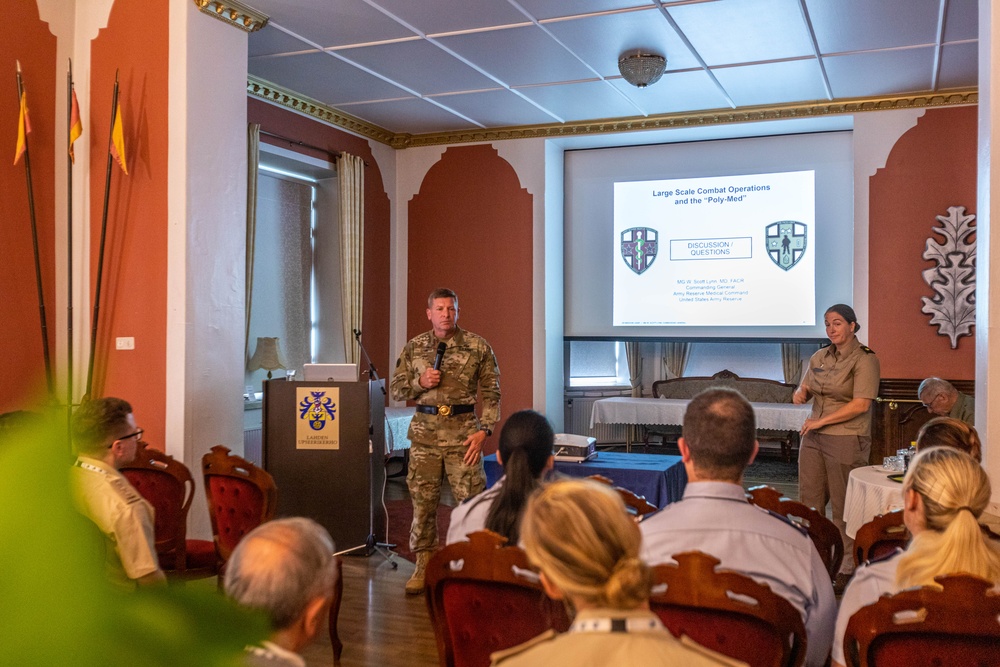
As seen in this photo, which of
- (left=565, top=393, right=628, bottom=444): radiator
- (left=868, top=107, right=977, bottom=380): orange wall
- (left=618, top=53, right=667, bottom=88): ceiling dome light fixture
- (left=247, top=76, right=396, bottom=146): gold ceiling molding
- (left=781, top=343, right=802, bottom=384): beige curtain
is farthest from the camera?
(left=565, top=393, right=628, bottom=444): radiator

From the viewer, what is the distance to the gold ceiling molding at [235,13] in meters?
5.00

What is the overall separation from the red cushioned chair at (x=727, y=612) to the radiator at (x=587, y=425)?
787 centimetres

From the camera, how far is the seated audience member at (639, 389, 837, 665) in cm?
199

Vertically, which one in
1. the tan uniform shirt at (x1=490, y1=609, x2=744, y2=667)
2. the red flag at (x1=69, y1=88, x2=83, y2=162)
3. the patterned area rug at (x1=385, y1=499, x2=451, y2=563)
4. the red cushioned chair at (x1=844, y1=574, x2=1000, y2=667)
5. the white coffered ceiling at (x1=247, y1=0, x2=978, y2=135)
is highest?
the white coffered ceiling at (x1=247, y1=0, x2=978, y2=135)

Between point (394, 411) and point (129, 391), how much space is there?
10.5 ft

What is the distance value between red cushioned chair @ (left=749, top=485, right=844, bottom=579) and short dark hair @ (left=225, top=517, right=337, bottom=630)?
64.5 inches

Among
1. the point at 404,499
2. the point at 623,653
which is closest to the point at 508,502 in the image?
the point at 623,653

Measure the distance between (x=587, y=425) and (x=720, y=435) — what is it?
299 inches

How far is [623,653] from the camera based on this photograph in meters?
1.18

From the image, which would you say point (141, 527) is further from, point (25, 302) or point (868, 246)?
point (868, 246)

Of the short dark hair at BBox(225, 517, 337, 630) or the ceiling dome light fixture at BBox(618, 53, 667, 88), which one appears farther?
the ceiling dome light fixture at BBox(618, 53, 667, 88)

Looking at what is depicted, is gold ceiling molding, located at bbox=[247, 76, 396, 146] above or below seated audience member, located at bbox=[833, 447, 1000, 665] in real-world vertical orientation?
above

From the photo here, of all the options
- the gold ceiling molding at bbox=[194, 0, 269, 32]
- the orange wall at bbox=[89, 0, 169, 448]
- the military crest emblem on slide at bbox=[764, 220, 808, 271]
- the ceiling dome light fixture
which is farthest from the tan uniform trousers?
the gold ceiling molding at bbox=[194, 0, 269, 32]

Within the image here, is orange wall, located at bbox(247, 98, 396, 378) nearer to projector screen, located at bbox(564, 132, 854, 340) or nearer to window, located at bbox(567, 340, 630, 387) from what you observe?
projector screen, located at bbox(564, 132, 854, 340)
